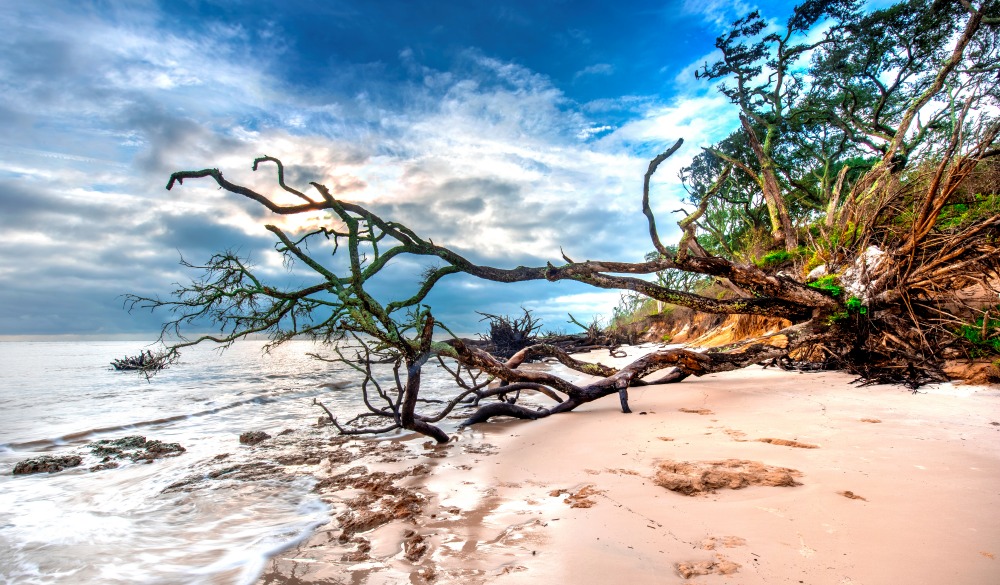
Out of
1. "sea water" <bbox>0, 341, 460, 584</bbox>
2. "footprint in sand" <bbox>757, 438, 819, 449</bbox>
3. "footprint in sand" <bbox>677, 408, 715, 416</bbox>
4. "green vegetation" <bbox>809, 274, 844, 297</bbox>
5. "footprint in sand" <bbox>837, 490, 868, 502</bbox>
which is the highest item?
"green vegetation" <bbox>809, 274, 844, 297</bbox>

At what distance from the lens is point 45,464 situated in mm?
4688

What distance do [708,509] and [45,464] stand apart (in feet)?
21.6

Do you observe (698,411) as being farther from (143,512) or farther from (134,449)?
(134,449)

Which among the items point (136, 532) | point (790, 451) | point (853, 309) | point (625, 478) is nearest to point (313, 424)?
point (136, 532)

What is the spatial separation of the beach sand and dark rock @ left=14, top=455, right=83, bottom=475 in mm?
3694

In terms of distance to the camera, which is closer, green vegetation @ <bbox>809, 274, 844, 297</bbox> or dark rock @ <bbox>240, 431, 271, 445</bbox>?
dark rock @ <bbox>240, 431, 271, 445</bbox>

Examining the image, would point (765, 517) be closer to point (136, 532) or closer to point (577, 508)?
point (577, 508)

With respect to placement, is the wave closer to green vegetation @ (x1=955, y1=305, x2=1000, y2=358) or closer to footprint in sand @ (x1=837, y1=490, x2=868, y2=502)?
footprint in sand @ (x1=837, y1=490, x2=868, y2=502)

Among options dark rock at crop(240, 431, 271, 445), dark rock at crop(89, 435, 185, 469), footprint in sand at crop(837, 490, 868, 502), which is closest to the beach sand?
footprint in sand at crop(837, 490, 868, 502)

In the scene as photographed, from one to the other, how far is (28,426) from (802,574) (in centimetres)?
1074

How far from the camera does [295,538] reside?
8.46 ft

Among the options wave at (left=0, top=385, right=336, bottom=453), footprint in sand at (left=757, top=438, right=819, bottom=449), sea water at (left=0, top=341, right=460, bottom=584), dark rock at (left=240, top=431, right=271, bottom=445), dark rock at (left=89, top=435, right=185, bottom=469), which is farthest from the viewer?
wave at (left=0, top=385, right=336, bottom=453)

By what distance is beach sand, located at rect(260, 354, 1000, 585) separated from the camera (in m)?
1.71

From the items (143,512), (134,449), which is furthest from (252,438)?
(143,512)
